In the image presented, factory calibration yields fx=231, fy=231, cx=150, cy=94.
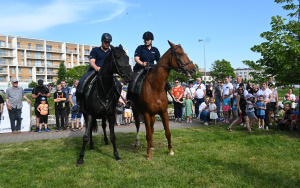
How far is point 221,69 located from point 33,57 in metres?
68.3

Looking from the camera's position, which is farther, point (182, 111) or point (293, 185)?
point (182, 111)

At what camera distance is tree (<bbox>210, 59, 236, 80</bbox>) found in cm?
8519

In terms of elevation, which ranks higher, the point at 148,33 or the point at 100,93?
the point at 148,33

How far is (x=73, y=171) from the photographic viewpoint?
5.41 meters

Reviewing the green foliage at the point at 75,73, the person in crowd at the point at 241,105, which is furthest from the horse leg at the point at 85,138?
the green foliage at the point at 75,73

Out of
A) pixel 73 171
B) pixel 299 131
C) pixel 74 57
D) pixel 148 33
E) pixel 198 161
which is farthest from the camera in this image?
pixel 74 57

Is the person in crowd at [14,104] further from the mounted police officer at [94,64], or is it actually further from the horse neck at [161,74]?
the horse neck at [161,74]

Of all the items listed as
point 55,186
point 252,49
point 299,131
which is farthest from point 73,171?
point 299,131

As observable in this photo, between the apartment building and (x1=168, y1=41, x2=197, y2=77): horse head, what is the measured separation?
77.8 meters

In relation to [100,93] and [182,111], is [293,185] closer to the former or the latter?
[100,93]

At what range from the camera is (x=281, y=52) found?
25.5 ft

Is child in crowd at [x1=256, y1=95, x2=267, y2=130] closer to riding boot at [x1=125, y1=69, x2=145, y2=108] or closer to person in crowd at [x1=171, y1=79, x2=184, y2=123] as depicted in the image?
person in crowd at [x1=171, y1=79, x2=184, y2=123]

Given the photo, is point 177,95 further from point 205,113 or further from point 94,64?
point 94,64

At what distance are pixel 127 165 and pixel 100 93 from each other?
A: 2035 millimetres
